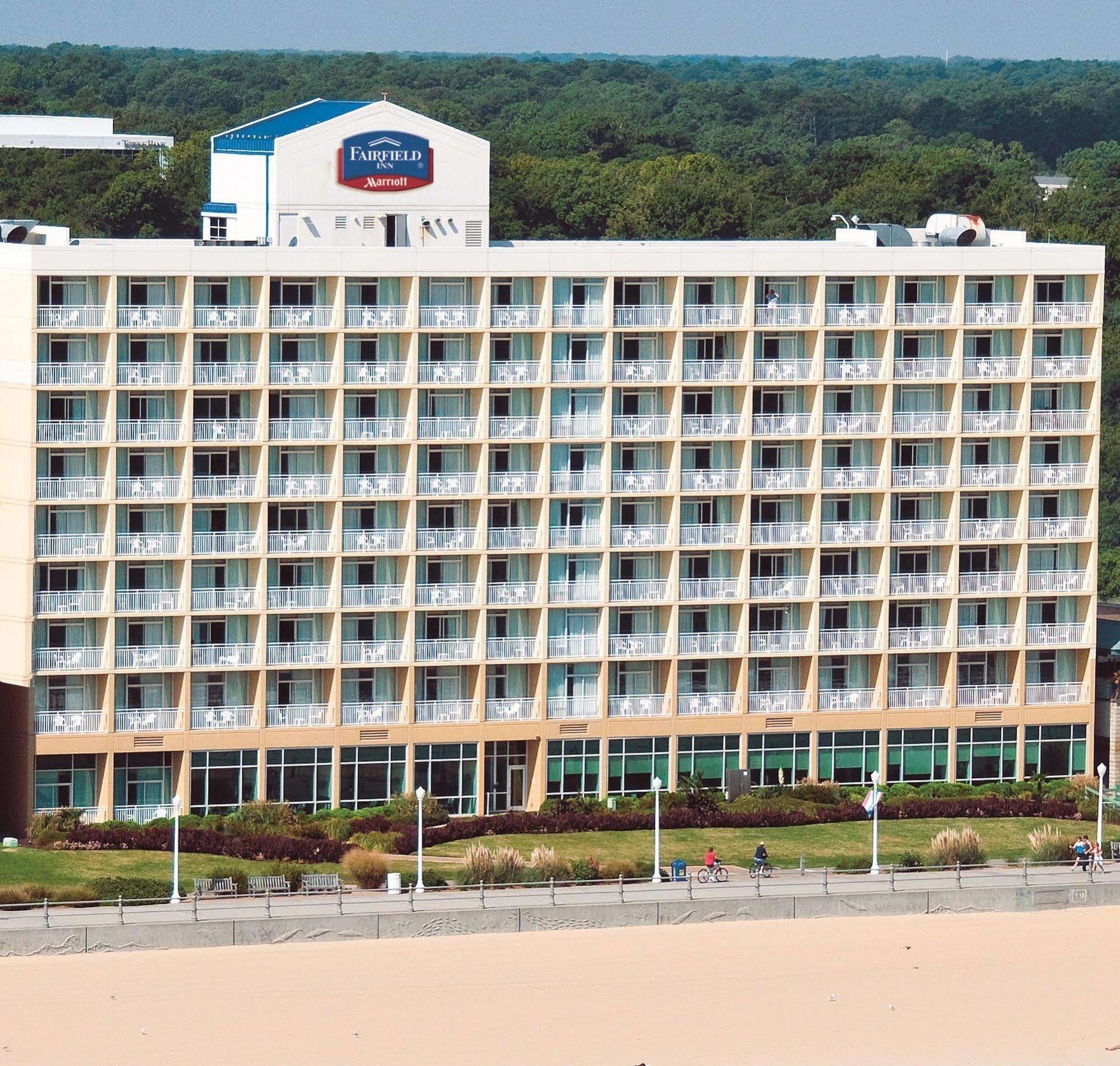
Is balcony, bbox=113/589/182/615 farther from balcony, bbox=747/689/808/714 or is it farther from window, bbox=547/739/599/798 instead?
balcony, bbox=747/689/808/714

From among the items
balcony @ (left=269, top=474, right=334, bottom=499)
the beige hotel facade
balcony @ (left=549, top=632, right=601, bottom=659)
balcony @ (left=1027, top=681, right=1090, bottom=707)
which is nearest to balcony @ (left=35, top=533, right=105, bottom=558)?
the beige hotel facade

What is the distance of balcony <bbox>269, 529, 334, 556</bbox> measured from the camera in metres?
101

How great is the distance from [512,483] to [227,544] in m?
10.1

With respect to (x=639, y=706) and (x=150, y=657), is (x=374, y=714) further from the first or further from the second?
(x=639, y=706)

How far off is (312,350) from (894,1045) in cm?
3511

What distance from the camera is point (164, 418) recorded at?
327ft

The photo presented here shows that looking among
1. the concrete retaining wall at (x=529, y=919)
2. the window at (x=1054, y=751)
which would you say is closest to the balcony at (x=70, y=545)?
the concrete retaining wall at (x=529, y=919)

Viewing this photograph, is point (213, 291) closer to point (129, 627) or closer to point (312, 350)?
point (312, 350)

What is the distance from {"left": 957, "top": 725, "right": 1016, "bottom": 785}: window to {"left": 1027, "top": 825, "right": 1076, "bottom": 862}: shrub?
36.0 feet

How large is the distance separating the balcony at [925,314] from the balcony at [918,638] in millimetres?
10964

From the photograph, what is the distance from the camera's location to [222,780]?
332 feet

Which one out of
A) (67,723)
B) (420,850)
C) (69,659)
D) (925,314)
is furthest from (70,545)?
(925,314)

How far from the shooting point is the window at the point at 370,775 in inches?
4028

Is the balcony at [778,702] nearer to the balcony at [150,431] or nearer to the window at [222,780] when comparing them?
the window at [222,780]
